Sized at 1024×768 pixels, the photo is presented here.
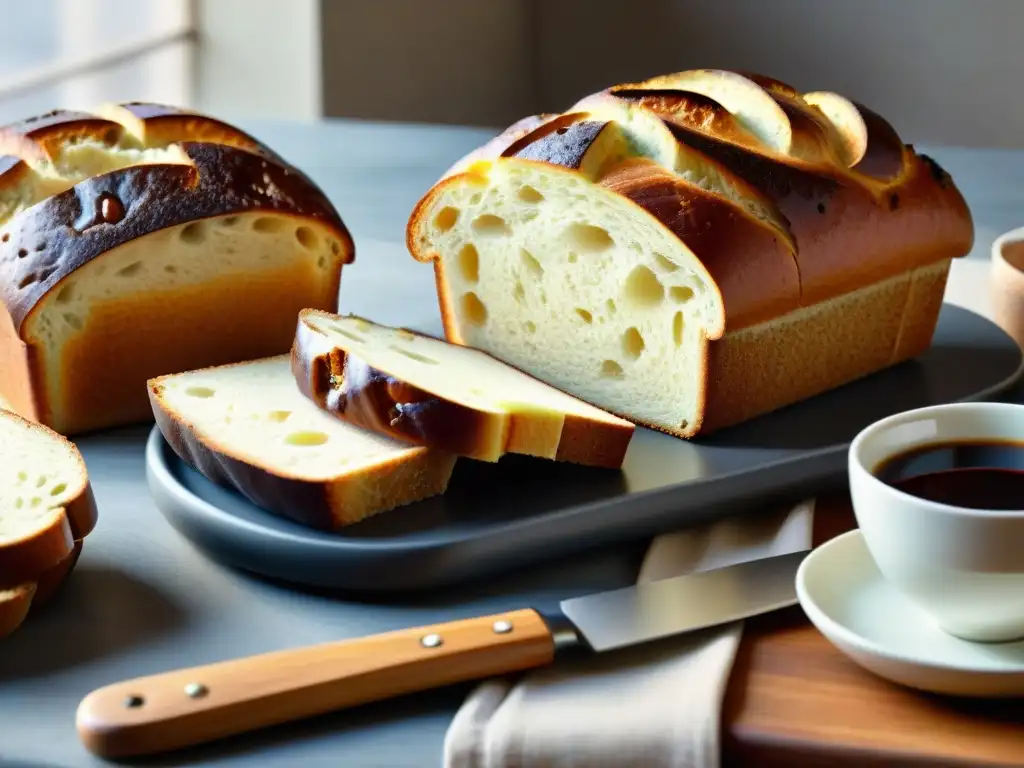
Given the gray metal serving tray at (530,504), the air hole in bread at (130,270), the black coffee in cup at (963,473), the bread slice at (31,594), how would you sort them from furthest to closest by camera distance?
1. the air hole in bread at (130,270)
2. the gray metal serving tray at (530,504)
3. the bread slice at (31,594)
4. the black coffee in cup at (963,473)

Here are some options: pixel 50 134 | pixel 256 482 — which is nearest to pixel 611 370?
pixel 256 482

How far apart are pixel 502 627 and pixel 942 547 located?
44cm

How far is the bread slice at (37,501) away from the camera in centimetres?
144

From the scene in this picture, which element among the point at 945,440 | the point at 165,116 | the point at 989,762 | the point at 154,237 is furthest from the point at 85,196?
the point at 989,762

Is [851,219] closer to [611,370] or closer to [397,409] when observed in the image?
[611,370]

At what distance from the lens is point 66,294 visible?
→ 199cm

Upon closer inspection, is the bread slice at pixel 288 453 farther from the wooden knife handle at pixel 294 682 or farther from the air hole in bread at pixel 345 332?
the wooden knife handle at pixel 294 682

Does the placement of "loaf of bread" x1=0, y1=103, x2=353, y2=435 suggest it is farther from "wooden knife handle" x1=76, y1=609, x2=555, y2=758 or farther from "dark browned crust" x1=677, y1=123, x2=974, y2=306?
"wooden knife handle" x1=76, y1=609, x2=555, y2=758

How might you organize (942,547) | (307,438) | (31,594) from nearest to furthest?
1. (942,547)
2. (31,594)
3. (307,438)

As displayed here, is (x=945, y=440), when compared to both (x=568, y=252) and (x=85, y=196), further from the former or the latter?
(x=85, y=196)

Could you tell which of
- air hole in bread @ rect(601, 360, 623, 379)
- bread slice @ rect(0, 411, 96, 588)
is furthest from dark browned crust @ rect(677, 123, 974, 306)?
bread slice @ rect(0, 411, 96, 588)

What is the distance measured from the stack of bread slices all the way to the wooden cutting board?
489 millimetres

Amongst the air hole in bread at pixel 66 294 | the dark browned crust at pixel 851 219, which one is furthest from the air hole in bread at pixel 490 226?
the air hole in bread at pixel 66 294

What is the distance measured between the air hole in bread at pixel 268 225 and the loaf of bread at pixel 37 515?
1.73 ft
